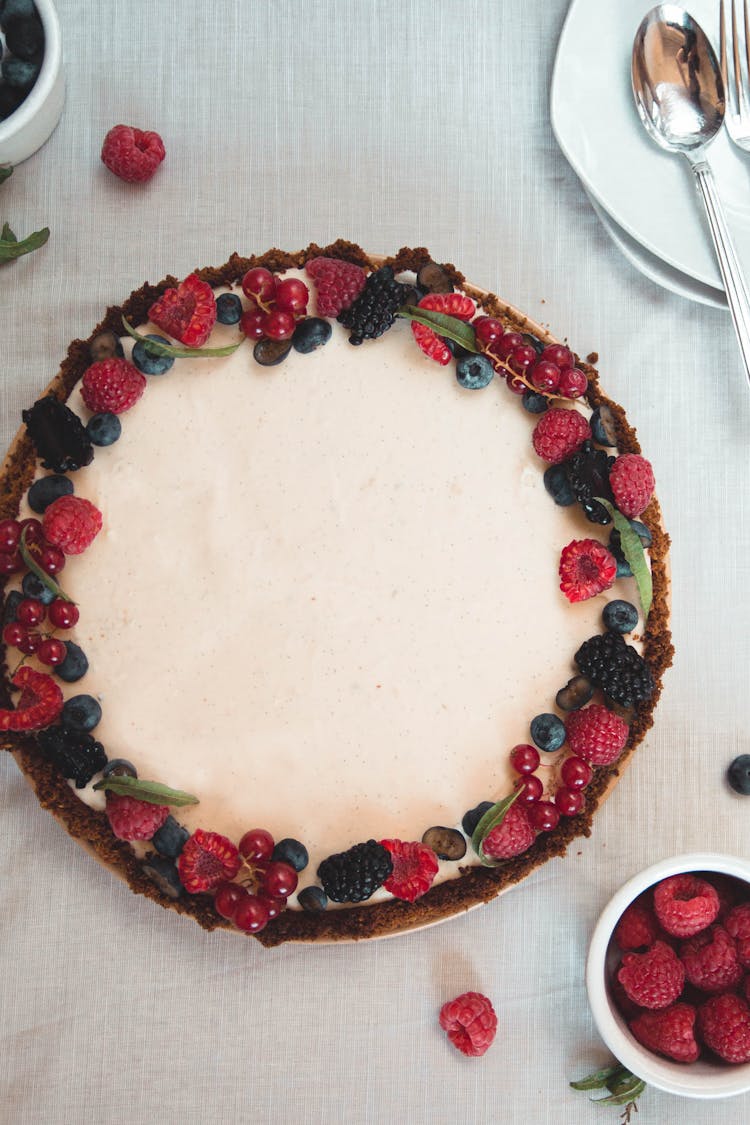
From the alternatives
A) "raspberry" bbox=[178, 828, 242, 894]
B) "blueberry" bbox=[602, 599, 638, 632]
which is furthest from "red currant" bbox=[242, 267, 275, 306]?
"raspberry" bbox=[178, 828, 242, 894]

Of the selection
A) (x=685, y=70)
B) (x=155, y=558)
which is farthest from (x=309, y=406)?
(x=685, y=70)

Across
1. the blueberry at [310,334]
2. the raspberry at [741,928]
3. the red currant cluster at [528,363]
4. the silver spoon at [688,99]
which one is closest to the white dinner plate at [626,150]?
the silver spoon at [688,99]

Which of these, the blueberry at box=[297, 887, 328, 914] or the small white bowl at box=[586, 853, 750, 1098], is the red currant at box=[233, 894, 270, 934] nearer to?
the blueberry at box=[297, 887, 328, 914]

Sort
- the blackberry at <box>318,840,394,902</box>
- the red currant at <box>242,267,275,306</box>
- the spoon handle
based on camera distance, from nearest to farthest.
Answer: the blackberry at <box>318,840,394,902</box> → the red currant at <box>242,267,275,306</box> → the spoon handle

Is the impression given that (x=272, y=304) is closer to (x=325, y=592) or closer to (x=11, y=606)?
(x=325, y=592)

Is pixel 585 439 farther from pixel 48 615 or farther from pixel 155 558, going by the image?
pixel 48 615

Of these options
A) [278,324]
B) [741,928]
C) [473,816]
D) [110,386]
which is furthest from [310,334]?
[741,928]

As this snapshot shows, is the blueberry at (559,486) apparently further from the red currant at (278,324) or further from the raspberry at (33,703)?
the raspberry at (33,703)
